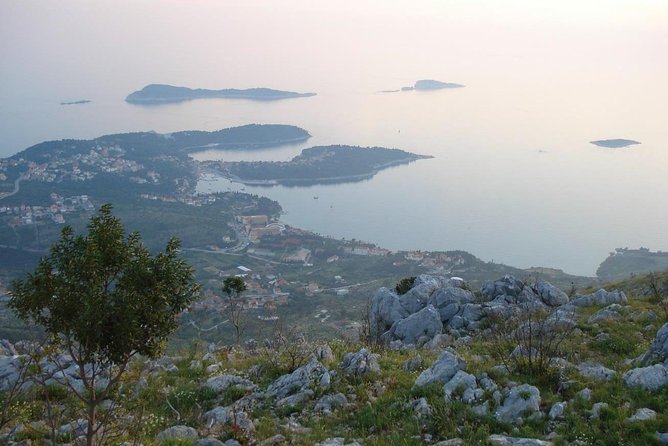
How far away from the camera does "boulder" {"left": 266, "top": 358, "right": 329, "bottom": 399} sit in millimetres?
7801

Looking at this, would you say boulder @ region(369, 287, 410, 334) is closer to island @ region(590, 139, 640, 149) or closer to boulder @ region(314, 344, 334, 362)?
boulder @ region(314, 344, 334, 362)

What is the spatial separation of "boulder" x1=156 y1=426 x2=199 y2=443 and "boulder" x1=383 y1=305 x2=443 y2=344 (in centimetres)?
678

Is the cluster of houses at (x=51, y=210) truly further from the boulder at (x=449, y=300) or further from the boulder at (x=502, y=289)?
the boulder at (x=502, y=289)

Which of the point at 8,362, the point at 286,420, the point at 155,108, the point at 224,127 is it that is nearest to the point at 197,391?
the point at 286,420

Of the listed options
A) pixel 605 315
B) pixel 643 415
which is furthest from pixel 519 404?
pixel 605 315

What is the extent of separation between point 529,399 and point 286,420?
3.07 meters

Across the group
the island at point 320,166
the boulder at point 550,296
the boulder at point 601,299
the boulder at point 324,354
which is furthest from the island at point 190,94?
the boulder at point 324,354

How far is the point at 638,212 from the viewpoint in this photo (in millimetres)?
84375

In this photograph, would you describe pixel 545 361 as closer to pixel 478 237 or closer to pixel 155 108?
pixel 478 237

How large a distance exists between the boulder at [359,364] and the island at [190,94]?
630 feet

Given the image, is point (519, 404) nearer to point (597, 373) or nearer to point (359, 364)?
point (597, 373)

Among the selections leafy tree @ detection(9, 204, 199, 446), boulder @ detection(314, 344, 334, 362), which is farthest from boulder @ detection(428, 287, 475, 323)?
leafy tree @ detection(9, 204, 199, 446)

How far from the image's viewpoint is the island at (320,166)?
103000mm

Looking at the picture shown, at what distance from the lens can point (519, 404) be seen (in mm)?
6453
